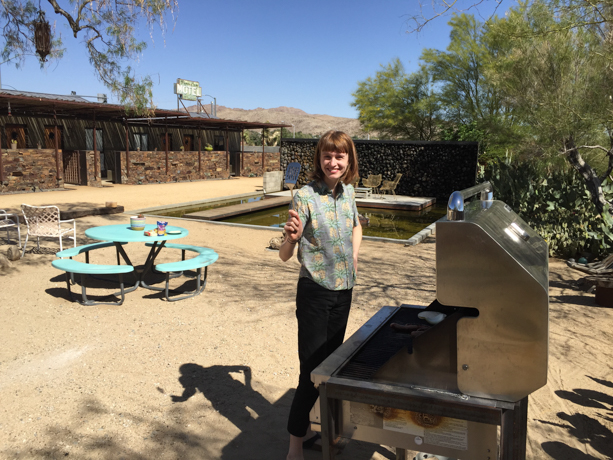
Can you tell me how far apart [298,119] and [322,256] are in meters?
114

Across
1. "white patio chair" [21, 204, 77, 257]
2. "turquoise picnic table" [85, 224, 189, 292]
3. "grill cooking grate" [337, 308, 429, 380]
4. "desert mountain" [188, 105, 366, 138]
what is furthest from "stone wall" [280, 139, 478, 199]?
"desert mountain" [188, 105, 366, 138]

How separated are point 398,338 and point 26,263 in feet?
19.3

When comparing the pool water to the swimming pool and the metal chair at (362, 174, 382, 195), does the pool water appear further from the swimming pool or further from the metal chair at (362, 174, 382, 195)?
the metal chair at (362, 174, 382, 195)

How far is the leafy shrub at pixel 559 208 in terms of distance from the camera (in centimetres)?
727

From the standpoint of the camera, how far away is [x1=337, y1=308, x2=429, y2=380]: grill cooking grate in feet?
5.61

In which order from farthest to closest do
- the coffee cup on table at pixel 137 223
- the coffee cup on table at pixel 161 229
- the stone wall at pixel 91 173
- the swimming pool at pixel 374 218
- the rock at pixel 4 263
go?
the stone wall at pixel 91 173 < the swimming pool at pixel 374 218 < the rock at pixel 4 263 < the coffee cup on table at pixel 137 223 < the coffee cup on table at pixel 161 229

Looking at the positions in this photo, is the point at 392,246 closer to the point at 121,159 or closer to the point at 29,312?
the point at 29,312

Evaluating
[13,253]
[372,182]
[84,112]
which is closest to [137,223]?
[13,253]

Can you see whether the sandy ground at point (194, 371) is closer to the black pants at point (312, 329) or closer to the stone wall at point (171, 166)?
the black pants at point (312, 329)

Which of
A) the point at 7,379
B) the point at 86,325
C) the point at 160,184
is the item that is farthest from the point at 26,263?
the point at 160,184

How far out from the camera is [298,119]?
11312 cm

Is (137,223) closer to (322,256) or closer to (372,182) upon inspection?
(322,256)

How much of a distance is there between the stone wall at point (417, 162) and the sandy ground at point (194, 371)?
10316 millimetres

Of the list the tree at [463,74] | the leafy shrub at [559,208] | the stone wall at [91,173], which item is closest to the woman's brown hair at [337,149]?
the leafy shrub at [559,208]
